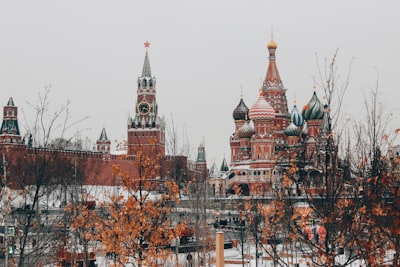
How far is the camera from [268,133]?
63438 millimetres

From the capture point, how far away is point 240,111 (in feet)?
237

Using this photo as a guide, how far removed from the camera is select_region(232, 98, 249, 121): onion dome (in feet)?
237

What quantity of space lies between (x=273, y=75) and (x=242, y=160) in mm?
11778

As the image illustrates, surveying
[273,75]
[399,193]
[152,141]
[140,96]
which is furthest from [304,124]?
[399,193]

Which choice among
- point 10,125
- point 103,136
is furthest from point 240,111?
point 103,136

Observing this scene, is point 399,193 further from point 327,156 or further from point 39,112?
point 39,112

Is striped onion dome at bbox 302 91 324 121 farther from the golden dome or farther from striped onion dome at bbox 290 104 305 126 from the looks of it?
the golden dome

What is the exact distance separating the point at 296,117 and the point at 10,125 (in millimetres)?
35166

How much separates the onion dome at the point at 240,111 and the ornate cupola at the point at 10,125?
26923 mm

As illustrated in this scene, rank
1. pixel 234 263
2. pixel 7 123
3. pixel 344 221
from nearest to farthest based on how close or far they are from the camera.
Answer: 1. pixel 344 221
2. pixel 234 263
3. pixel 7 123

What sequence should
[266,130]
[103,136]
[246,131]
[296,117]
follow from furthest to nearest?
[103,136]
[296,117]
[246,131]
[266,130]

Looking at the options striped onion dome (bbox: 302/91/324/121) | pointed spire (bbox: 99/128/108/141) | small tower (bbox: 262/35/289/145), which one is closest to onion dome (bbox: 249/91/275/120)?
striped onion dome (bbox: 302/91/324/121)

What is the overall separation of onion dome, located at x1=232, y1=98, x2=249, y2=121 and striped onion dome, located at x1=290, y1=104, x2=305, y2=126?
5.44 metres

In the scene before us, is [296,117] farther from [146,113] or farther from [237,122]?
[146,113]
